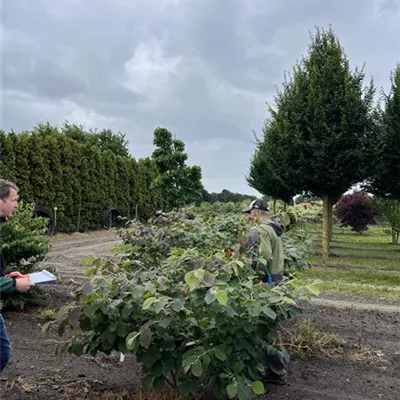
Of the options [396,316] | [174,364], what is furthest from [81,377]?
[396,316]

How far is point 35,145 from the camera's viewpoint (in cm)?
1877

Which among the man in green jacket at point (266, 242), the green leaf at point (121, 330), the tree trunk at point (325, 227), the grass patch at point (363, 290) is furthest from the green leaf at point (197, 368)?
the tree trunk at point (325, 227)

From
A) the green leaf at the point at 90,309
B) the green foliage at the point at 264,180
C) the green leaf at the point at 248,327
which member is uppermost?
the green foliage at the point at 264,180

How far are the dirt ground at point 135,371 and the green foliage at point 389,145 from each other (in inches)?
306

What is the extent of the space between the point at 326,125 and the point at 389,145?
2539 millimetres

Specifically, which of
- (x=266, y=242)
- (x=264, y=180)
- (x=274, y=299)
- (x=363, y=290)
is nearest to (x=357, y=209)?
(x=264, y=180)

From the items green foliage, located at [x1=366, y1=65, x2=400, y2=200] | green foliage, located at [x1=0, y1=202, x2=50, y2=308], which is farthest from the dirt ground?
green foliage, located at [x1=366, y1=65, x2=400, y2=200]

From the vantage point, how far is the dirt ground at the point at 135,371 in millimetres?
3383

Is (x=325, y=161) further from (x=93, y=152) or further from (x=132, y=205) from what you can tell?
(x=132, y=205)

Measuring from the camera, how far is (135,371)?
378 cm

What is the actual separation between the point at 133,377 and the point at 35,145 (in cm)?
1656

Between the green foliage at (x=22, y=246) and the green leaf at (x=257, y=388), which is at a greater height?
the green foliage at (x=22, y=246)

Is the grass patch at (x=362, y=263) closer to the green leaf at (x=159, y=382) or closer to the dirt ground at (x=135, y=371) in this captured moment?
the dirt ground at (x=135, y=371)

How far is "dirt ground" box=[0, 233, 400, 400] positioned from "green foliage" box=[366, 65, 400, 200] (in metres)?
7.77
